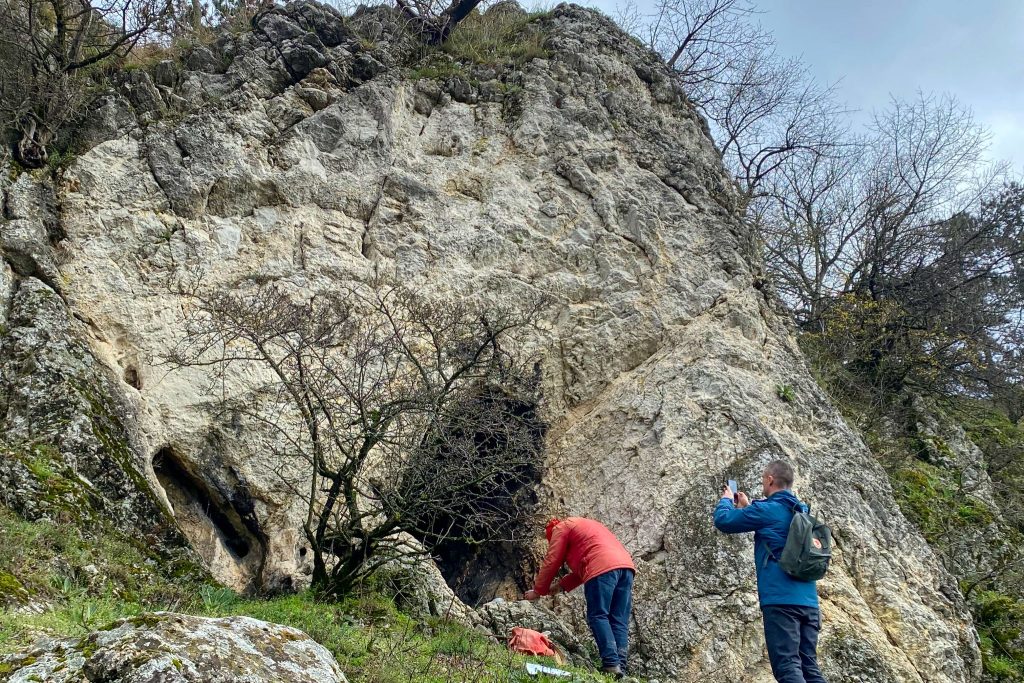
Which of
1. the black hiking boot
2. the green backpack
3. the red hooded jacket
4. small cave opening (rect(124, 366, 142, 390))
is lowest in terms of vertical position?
the black hiking boot

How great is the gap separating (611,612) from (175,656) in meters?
3.92

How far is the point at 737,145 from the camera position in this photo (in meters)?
19.7

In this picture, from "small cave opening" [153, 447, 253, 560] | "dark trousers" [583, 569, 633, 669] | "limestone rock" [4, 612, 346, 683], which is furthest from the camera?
"small cave opening" [153, 447, 253, 560]

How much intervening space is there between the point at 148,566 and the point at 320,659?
9.23 feet

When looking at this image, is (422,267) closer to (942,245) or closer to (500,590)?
(500,590)

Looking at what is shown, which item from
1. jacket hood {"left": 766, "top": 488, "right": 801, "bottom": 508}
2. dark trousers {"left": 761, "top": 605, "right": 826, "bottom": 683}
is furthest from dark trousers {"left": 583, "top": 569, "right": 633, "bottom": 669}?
jacket hood {"left": 766, "top": 488, "right": 801, "bottom": 508}

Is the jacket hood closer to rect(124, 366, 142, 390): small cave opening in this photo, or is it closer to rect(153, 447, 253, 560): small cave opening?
rect(153, 447, 253, 560): small cave opening

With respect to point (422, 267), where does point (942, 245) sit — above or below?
above

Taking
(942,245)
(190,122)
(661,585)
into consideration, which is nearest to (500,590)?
(661,585)

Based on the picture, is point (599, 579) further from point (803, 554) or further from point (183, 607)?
point (183, 607)

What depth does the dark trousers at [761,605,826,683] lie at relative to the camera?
5.04 meters

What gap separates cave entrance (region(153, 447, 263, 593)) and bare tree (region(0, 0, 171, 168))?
13.0 feet

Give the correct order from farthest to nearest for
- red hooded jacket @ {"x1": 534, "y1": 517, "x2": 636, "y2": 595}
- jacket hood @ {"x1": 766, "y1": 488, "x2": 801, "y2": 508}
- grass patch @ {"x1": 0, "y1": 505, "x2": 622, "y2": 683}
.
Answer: red hooded jacket @ {"x1": 534, "y1": 517, "x2": 636, "y2": 595} < jacket hood @ {"x1": 766, "y1": 488, "x2": 801, "y2": 508} < grass patch @ {"x1": 0, "y1": 505, "x2": 622, "y2": 683}

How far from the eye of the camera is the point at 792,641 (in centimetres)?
510
